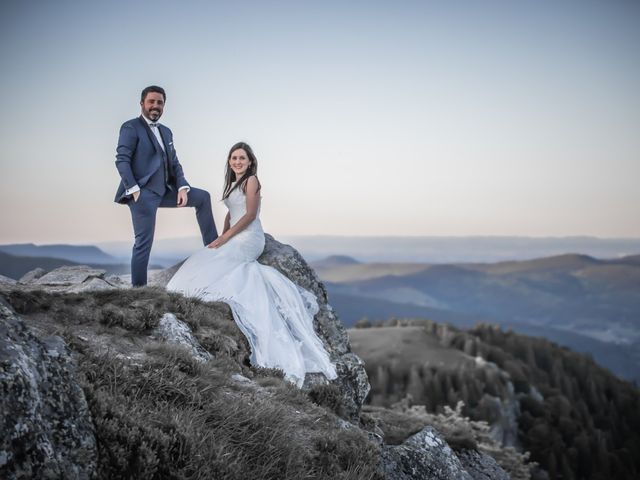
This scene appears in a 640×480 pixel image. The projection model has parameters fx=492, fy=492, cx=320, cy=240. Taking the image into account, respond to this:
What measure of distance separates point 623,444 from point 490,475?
134 metres

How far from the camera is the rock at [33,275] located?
33.7 ft

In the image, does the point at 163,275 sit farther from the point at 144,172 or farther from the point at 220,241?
the point at 144,172

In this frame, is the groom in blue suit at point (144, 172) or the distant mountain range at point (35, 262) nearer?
the groom in blue suit at point (144, 172)

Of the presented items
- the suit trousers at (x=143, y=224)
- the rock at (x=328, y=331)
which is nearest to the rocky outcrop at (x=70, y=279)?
the suit trousers at (x=143, y=224)

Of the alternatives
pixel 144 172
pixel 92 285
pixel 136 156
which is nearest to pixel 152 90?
pixel 136 156

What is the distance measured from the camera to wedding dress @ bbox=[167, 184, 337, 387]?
26.8 ft

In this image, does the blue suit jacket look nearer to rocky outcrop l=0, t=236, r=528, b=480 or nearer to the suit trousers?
the suit trousers

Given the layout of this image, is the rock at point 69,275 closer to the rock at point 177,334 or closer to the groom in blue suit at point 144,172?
the groom in blue suit at point 144,172

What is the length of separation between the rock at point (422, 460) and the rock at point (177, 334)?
2844 millimetres

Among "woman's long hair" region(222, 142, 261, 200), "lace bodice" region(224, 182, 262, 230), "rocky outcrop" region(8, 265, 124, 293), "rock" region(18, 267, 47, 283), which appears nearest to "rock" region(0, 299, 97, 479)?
"rocky outcrop" region(8, 265, 124, 293)

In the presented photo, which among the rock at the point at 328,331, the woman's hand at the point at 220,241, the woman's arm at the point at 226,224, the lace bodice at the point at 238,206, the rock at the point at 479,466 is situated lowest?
the rock at the point at 479,466

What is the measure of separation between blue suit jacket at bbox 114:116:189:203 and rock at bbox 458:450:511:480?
7.36 meters

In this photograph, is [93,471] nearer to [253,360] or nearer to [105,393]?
[105,393]

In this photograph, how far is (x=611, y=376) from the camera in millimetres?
140125
